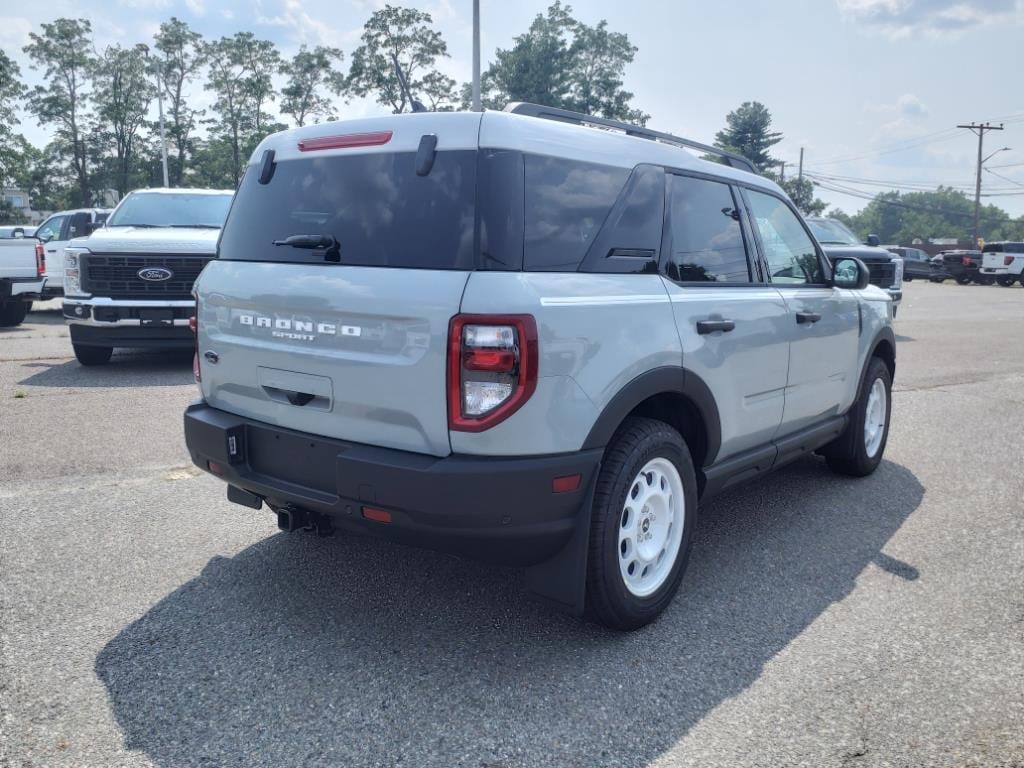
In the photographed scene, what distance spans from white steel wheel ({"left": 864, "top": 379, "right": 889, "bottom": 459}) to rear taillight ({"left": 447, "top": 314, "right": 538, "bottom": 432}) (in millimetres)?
3627

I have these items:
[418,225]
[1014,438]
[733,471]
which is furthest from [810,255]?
[1014,438]

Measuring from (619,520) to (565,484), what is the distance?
361mm

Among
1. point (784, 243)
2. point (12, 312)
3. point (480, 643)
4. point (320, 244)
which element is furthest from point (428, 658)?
point (12, 312)

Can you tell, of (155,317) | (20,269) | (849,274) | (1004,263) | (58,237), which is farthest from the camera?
(1004,263)

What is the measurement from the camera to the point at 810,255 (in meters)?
4.83

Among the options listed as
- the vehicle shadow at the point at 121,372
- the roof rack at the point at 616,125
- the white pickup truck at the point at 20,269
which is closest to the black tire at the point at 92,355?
the vehicle shadow at the point at 121,372

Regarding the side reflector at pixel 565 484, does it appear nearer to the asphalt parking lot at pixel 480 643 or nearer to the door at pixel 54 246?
the asphalt parking lot at pixel 480 643

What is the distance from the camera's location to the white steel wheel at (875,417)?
18.6ft

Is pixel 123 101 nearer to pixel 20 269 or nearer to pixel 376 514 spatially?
pixel 20 269

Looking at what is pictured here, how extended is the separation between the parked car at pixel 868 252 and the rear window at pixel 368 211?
1015cm

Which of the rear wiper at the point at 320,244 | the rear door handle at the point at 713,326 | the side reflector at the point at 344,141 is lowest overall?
the rear door handle at the point at 713,326

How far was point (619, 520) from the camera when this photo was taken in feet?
10.3

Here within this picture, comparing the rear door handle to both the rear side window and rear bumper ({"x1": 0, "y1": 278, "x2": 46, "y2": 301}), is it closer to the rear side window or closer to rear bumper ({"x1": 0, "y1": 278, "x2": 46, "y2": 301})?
the rear side window

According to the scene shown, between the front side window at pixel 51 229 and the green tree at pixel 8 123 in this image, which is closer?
the front side window at pixel 51 229
